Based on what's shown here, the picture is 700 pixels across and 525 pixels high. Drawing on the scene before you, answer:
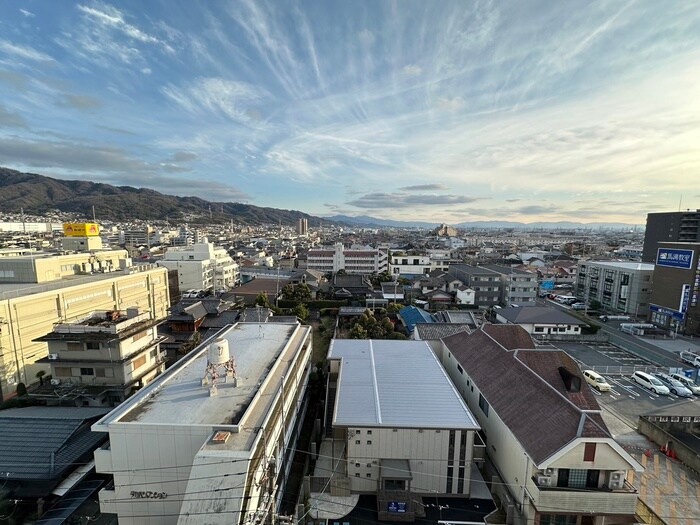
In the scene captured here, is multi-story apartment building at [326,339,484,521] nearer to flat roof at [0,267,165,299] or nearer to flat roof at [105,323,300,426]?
flat roof at [105,323,300,426]

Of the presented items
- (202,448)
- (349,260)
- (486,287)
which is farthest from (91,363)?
(349,260)

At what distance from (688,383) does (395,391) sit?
65.1 ft

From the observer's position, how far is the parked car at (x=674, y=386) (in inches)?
748

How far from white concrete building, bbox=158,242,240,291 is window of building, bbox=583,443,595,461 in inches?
1742

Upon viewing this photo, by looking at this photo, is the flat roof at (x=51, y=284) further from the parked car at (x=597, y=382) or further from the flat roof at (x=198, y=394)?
the parked car at (x=597, y=382)

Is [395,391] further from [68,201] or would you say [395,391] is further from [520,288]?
[68,201]

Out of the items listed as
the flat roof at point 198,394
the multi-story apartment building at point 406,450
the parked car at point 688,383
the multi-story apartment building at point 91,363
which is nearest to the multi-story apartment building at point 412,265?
the parked car at point 688,383

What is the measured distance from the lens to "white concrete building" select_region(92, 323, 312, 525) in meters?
7.89

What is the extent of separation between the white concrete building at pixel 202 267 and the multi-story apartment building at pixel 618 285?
4795cm

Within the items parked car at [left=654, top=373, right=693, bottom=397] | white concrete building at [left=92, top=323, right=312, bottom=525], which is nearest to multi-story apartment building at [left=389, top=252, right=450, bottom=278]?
parked car at [left=654, top=373, right=693, bottom=397]

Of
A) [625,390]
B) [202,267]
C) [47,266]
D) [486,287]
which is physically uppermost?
[47,266]

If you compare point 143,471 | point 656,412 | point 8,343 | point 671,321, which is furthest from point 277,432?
point 671,321

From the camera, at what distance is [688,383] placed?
65.2ft

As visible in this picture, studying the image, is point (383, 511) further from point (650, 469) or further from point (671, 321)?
point (671, 321)
